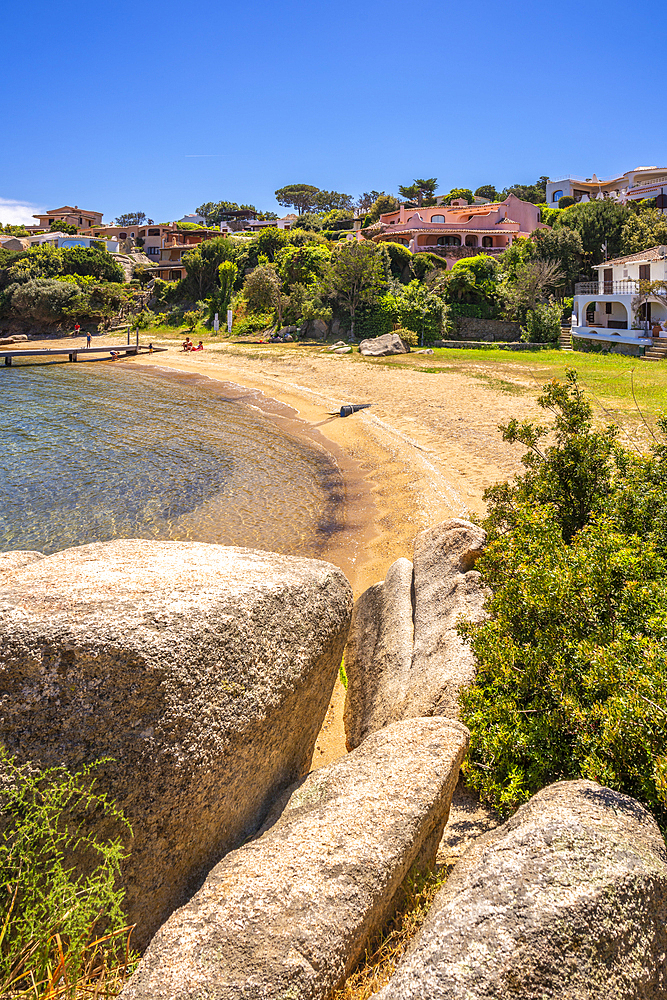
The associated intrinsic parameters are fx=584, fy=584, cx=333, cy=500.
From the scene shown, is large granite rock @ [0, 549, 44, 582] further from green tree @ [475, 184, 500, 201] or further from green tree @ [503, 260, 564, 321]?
green tree @ [475, 184, 500, 201]

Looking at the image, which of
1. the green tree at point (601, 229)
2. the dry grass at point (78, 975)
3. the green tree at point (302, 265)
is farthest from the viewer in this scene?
the green tree at point (302, 265)

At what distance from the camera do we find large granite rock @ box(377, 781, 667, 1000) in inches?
107

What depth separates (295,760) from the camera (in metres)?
5.46

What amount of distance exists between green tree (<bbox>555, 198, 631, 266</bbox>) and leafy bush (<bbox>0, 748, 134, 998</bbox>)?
6241 cm

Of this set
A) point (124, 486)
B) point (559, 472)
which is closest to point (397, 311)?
point (124, 486)

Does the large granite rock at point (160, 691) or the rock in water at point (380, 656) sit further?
the rock in water at point (380, 656)

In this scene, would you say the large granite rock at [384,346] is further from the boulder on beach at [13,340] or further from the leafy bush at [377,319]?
the boulder on beach at [13,340]

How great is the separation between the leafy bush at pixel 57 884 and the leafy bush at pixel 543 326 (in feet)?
154

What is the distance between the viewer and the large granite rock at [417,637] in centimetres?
631

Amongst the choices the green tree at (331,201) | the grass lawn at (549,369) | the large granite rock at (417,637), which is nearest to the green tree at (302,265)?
the grass lawn at (549,369)

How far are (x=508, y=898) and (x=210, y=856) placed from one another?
7.94ft

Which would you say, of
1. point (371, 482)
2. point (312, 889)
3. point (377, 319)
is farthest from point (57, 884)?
point (377, 319)

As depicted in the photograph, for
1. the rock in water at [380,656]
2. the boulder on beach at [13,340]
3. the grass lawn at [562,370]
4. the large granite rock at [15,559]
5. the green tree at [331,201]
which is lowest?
the rock in water at [380,656]

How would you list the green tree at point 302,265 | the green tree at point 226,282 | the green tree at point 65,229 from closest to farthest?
the green tree at point 302,265 < the green tree at point 226,282 < the green tree at point 65,229
